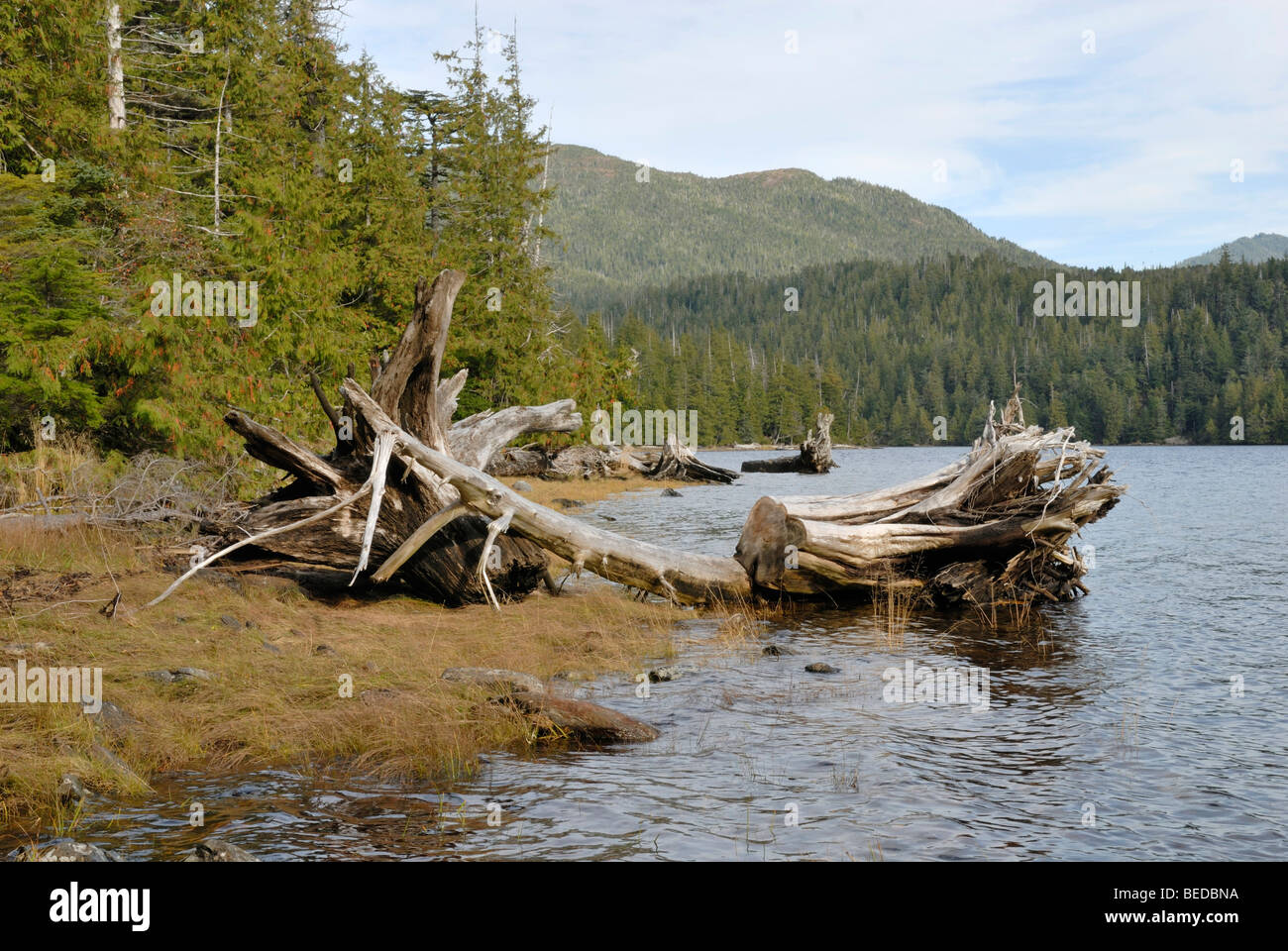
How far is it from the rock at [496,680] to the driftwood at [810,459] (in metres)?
56.1

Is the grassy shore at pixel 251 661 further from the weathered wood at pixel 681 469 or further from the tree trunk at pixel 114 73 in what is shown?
the weathered wood at pixel 681 469

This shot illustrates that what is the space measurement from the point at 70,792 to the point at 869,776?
5.69 meters

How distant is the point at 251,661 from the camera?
10094mm

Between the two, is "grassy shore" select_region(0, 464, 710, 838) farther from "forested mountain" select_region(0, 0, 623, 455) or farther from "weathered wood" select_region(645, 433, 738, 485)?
"weathered wood" select_region(645, 433, 738, 485)

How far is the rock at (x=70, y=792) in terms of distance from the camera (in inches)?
264

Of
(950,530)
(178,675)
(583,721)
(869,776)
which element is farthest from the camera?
(950,530)

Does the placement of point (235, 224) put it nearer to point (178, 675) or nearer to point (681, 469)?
point (178, 675)

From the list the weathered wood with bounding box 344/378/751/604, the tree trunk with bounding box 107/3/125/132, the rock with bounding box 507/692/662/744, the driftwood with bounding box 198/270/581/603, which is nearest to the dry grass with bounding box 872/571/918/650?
the weathered wood with bounding box 344/378/751/604

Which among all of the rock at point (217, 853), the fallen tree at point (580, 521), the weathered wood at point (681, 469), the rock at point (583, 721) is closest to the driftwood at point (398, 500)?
the fallen tree at point (580, 521)

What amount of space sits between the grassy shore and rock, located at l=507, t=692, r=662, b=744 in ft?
0.67

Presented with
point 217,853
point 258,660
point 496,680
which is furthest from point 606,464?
point 217,853

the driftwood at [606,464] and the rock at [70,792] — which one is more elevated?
the driftwood at [606,464]
